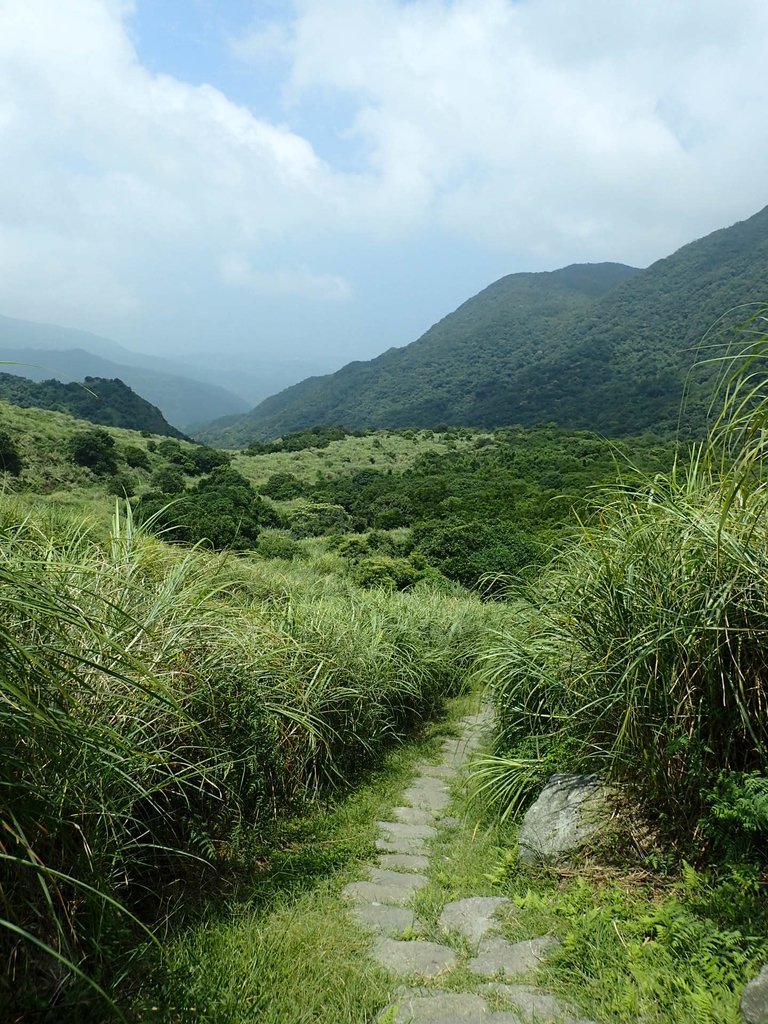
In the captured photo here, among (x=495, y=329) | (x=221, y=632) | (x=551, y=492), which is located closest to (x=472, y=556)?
(x=551, y=492)

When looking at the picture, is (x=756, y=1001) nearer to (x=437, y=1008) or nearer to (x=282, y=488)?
(x=437, y=1008)

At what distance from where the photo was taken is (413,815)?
376cm

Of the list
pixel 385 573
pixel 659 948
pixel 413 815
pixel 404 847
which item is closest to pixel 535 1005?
pixel 659 948

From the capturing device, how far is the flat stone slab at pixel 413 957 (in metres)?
2.15

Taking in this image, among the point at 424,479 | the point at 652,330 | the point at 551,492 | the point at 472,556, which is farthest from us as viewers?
the point at 652,330

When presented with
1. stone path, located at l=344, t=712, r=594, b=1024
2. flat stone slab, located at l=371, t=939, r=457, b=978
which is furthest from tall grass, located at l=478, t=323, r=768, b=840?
flat stone slab, located at l=371, t=939, r=457, b=978

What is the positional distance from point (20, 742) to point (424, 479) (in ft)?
87.3

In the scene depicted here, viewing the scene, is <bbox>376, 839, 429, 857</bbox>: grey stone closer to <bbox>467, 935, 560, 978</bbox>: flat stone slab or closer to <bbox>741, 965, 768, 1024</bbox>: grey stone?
<bbox>467, 935, 560, 978</bbox>: flat stone slab

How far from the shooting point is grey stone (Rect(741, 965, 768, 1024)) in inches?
63.9

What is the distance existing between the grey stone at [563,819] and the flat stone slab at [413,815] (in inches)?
33.6

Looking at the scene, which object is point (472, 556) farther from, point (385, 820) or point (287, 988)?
point (287, 988)

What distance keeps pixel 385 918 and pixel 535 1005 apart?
30.7 inches

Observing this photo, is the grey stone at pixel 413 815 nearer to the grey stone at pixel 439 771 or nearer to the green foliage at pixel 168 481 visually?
the grey stone at pixel 439 771

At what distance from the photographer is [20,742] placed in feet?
6.23
